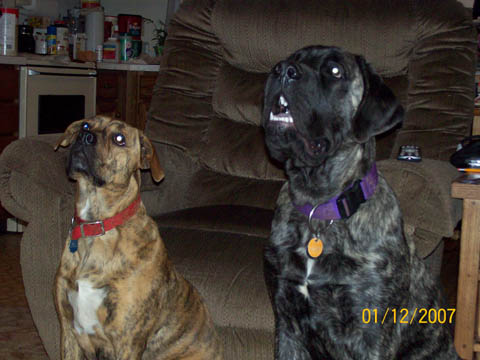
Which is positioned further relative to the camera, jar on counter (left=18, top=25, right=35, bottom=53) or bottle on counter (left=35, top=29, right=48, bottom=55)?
bottle on counter (left=35, top=29, right=48, bottom=55)

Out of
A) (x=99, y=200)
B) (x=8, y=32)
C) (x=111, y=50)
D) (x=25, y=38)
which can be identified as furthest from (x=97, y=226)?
(x=111, y=50)

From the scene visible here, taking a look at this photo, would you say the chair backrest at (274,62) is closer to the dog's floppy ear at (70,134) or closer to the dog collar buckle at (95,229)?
the dog's floppy ear at (70,134)

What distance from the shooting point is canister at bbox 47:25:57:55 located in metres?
5.11

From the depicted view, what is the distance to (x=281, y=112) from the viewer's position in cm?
171

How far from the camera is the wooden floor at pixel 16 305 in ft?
8.92

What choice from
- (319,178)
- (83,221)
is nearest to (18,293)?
(83,221)

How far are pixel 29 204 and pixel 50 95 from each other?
256cm

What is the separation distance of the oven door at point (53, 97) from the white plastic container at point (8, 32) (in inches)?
10.5

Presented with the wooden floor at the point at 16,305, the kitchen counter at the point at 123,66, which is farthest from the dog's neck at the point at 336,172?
the kitchen counter at the point at 123,66

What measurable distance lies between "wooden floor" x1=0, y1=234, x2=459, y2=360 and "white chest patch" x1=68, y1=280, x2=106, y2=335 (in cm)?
92

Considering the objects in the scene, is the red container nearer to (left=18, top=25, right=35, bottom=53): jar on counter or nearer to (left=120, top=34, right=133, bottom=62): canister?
(left=120, top=34, right=133, bottom=62): canister

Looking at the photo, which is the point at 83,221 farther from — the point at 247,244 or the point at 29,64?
the point at 29,64

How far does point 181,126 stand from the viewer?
117 inches
